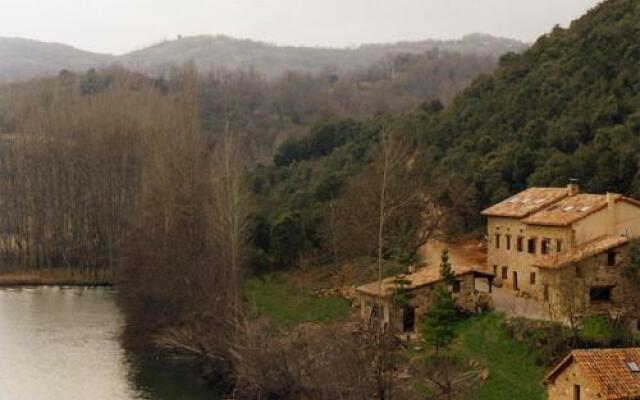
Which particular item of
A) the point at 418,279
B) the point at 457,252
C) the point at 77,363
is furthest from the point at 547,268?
the point at 77,363

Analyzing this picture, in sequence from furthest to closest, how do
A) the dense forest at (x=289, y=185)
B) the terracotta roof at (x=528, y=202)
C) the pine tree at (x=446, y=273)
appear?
the terracotta roof at (x=528, y=202), the dense forest at (x=289, y=185), the pine tree at (x=446, y=273)

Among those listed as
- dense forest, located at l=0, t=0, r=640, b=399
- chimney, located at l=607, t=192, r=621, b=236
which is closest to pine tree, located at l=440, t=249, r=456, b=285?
dense forest, located at l=0, t=0, r=640, b=399

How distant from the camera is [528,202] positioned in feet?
99.0

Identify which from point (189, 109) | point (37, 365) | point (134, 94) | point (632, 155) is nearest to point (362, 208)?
point (632, 155)

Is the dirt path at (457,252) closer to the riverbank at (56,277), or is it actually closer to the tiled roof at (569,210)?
the tiled roof at (569,210)

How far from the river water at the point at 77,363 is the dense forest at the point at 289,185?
115cm

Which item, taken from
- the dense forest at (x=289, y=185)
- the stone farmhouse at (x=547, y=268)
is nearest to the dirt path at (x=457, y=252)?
the dense forest at (x=289, y=185)

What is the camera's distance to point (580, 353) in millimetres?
17047

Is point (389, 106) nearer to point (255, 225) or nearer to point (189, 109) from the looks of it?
point (189, 109)

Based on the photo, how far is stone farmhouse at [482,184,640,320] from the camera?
75.6 ft

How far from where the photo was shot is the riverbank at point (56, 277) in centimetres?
5056

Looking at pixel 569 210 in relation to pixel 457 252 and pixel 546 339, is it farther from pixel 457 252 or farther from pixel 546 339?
pixel 457 252

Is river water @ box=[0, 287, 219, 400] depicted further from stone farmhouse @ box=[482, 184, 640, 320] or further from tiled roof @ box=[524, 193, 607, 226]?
tiled roof @ box=[524, 193, 607, 226]

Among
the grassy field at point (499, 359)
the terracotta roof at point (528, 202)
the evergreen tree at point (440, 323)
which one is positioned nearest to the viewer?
the grassy field at point (499, 359)
